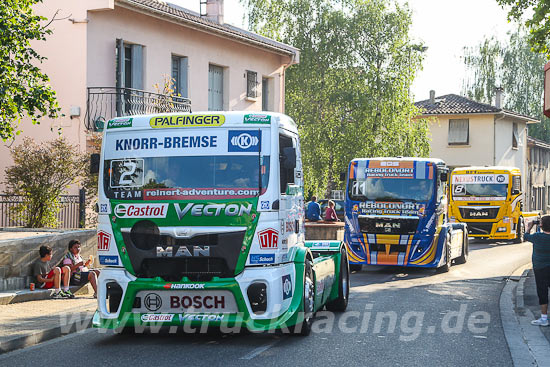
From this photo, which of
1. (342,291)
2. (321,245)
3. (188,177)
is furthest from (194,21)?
(188,177)

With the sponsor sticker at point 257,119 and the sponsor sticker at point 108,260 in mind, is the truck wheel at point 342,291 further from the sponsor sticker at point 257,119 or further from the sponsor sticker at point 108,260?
the sponsor sticker at point 108,260

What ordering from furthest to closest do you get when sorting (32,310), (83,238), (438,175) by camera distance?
1. (438,175)
2. (83,238)
3. (32,310)

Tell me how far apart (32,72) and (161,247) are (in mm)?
5329

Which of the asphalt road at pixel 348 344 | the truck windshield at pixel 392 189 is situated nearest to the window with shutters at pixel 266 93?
the truck windshield at pixel 392 189

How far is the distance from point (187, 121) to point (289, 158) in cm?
128

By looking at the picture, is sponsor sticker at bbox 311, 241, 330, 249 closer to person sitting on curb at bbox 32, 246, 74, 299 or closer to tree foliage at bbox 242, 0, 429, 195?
person sitting on curb at bbox 32, 246, 74, 299

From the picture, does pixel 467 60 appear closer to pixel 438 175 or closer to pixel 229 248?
pixel 438 175

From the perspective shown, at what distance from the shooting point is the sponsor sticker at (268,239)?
29.9 ft

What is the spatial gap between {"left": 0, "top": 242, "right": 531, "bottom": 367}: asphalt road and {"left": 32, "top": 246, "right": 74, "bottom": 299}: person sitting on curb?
2.83m

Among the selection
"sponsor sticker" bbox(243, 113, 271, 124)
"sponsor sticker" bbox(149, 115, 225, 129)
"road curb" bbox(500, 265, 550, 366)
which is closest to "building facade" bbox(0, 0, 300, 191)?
"sponsor sticker" bbox(149, 115, 225, 129)

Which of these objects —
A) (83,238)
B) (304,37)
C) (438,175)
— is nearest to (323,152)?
(304,37)

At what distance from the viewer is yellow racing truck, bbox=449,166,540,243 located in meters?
29.8

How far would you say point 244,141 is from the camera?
9406 mm

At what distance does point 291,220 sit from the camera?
9875 mm
